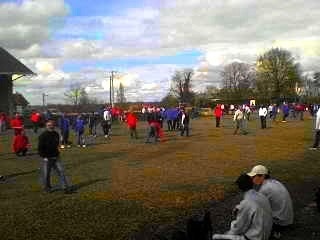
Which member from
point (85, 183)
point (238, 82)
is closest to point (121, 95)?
point (238, 82)

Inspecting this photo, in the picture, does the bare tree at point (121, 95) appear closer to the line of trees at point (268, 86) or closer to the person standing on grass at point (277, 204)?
the line of trees at point (268, 86)

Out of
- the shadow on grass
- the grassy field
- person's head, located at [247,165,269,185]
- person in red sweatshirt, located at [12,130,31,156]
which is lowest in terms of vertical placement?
the grassy field

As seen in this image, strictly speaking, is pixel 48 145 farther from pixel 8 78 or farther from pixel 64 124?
pixel 8 78

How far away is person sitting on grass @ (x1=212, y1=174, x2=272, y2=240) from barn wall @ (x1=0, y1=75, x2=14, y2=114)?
137 ft

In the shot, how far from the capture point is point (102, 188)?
14.3 meters

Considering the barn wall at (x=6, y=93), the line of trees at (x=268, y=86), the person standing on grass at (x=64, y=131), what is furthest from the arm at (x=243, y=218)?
the line of trees at (x=268, y=86)

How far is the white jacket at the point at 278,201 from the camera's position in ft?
30.9

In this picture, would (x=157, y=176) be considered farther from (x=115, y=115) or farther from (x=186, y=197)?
(x=115, y=115)

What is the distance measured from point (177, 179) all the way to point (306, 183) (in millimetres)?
3201

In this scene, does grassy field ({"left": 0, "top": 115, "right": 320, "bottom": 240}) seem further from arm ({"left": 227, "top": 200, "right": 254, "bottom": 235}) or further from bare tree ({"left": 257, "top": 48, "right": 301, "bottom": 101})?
bare tree ({"left": 257, "top": 48, "right": 301, "bottom": 101})

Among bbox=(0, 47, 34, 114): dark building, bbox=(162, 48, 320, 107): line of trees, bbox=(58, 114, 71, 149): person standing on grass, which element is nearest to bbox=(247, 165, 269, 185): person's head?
bbox=(58, 114, 71, 149): person standing on grass

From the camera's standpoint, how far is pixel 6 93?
4797 centimetres

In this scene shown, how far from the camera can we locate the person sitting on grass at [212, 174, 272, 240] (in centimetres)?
795

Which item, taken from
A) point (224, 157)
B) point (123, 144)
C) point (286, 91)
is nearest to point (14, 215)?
point (224, 157)
